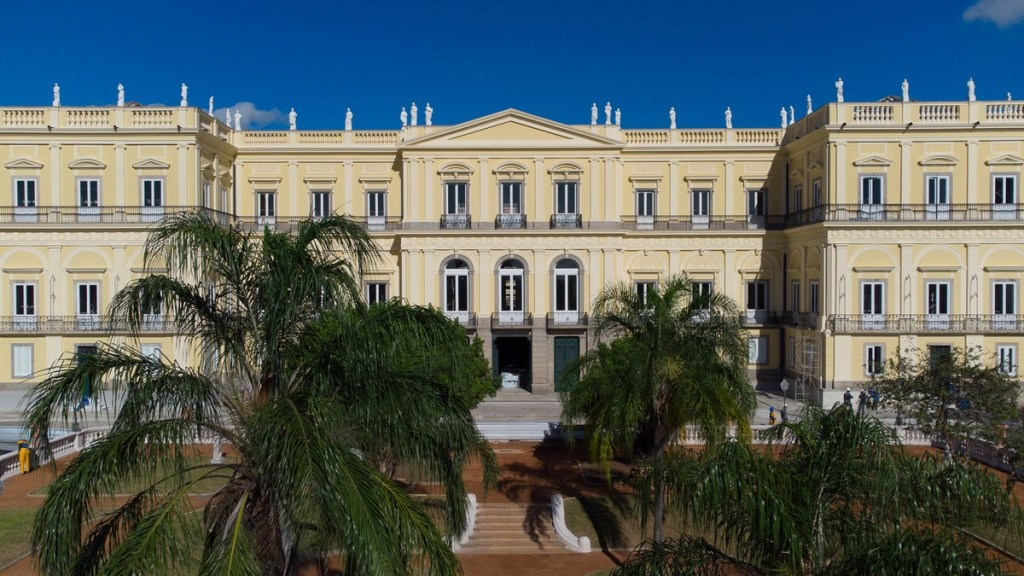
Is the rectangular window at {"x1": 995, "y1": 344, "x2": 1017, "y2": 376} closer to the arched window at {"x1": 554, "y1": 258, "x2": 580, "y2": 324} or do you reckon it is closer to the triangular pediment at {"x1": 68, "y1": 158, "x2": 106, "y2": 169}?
the arched window at {"x1": 554, "y1": 258, "x2": 580, "y2": 324}

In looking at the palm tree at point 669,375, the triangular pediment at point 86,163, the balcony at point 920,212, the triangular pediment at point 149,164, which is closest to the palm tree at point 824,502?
the palm tree at point 669,375

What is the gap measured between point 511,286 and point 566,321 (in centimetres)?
281

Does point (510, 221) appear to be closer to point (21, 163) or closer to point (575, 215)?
point (575, 215)

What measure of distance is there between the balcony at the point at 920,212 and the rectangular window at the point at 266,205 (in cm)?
2364

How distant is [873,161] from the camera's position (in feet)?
93.7

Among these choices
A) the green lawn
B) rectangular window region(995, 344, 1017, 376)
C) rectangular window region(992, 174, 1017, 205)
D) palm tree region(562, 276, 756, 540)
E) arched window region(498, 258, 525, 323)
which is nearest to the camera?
palm tree region(562, 276, 756, 540)

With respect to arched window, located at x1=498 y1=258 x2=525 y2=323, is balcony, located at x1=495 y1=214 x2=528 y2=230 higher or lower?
higher

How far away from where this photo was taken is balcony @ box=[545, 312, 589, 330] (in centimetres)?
3105

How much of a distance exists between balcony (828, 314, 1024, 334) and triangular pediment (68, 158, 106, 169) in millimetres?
29594

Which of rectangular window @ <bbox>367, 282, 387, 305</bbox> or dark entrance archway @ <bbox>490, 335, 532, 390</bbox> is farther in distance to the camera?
dark entrance archway @ <bbox>490, 335, 532, 390</bbox>

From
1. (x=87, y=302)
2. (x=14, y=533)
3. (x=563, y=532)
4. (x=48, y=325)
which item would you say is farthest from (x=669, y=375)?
(x=48, y=325)

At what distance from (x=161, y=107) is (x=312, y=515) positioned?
27.4 metres

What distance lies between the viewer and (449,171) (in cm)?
3145

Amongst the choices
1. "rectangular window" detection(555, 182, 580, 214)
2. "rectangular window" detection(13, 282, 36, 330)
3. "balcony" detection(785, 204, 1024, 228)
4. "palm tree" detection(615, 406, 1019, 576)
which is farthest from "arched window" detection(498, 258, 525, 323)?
"palm tree" detection(615, 406, 1019, 576)
